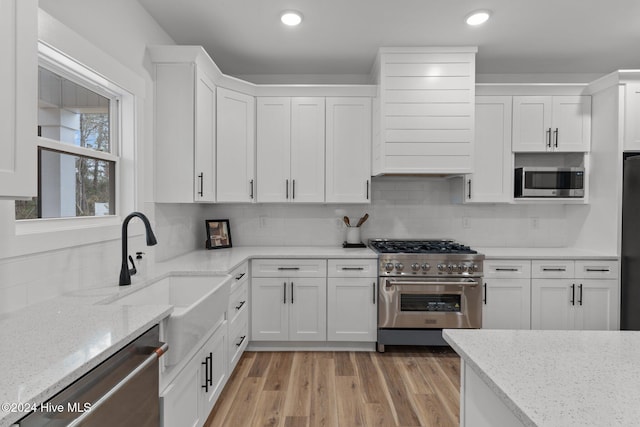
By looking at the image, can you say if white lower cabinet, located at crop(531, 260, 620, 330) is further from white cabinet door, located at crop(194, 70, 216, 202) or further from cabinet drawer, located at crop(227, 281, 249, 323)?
white cabinet door, located at crop(194, 70, 216, 202)

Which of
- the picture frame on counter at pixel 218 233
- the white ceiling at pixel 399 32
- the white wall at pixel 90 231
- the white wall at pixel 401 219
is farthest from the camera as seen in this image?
the white wall at pixel 401 219

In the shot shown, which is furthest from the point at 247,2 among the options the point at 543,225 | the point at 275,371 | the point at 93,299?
the point at 543,225

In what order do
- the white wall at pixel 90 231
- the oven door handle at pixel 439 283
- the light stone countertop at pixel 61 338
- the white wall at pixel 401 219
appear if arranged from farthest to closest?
the white wall at pixel 401 219
the oven door handle at pixel 439 283
the white wall at pixel 90 231
the light stone countertop at pixel 61 338

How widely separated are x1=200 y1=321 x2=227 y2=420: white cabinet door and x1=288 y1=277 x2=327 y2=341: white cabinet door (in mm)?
883

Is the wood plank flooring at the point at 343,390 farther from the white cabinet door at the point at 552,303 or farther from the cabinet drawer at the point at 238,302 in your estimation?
the white cabinet door at the point at 552,303

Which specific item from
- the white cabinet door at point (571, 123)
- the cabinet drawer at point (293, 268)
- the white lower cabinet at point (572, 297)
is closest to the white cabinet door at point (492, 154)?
the white cabinet door at point (571, 123)

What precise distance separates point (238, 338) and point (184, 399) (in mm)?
1123

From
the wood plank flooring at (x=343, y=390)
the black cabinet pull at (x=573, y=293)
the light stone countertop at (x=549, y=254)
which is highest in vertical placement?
the light stone countertop at (x=549, y=254)

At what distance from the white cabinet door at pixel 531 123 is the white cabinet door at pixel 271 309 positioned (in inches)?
103

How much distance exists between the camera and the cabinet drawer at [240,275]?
262 cm

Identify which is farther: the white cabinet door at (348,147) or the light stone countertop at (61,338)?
the white cabinet door at (348,147)

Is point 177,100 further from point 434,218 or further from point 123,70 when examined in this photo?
point 434,218

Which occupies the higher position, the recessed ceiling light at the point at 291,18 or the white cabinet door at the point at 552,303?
the recessed ceiling light at the point at 291,18

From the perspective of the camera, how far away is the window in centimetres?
174
